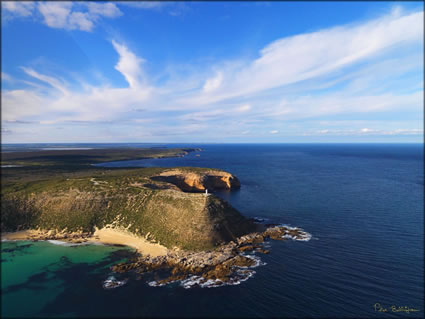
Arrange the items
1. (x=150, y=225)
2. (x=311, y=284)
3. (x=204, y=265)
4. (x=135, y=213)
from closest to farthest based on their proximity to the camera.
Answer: (x=311, y=284) → (x=204, y=265) → (x=150, y=225) → (x=135, y=213)

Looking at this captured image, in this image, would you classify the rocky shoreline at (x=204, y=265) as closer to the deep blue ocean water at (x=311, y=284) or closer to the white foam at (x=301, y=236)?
the deep blue ocean water at (x=311, y=284)

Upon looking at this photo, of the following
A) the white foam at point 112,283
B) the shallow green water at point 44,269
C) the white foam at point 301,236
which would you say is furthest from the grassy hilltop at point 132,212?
the white foam at point 112,283

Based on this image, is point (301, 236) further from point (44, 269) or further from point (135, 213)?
point (44, 269)

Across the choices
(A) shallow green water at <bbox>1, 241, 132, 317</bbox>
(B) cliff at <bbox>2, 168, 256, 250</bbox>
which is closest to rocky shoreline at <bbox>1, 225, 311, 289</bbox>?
(B) cliff at <bbox>2, 168, 256, 250</bbox>

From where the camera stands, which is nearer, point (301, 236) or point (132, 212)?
point (301, 236)

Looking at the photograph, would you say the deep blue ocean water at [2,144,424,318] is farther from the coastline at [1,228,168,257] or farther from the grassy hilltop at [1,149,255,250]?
the grassy hilltop at [1,149,255,250]

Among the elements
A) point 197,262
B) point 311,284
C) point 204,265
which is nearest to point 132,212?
point 197,262
